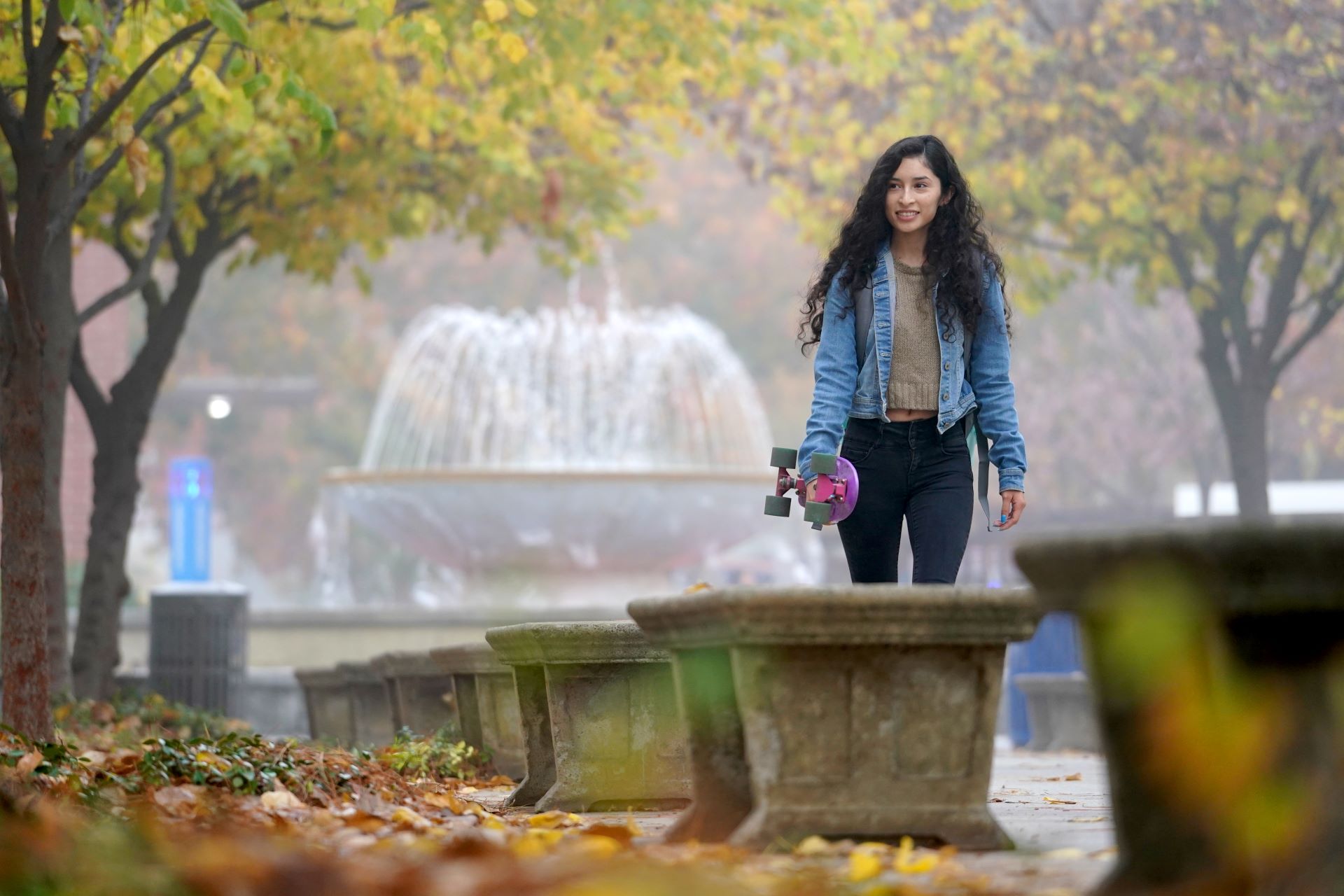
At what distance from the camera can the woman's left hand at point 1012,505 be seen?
5.81 meters

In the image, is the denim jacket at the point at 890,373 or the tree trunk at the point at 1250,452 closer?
the denim jacket at the point at 890,373

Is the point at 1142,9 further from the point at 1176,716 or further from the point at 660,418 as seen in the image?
the point at 1176,716

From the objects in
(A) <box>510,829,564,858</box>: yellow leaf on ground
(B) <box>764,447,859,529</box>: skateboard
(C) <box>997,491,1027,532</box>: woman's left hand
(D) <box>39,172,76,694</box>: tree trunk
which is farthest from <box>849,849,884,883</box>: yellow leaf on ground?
(D) <box>39,172,76,694</box>: tree trunk

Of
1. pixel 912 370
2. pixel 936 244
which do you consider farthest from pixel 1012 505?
pixel 936 244

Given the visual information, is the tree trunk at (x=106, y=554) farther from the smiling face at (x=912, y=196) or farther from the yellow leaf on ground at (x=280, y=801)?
the smiling face at (x=912, y=196)

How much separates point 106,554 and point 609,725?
8.56 meters

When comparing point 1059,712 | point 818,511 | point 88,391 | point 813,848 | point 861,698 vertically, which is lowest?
point 1059,712

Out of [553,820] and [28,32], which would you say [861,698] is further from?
[28,32]

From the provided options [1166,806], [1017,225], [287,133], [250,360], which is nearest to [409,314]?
[250,360]

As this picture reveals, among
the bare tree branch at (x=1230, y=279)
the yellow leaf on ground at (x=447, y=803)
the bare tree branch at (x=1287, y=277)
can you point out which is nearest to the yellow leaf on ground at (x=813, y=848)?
the yellow leaf on ground at (x=447, y=803)

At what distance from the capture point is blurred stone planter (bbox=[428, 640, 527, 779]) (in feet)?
28.7

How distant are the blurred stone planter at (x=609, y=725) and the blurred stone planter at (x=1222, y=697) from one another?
10.5ft

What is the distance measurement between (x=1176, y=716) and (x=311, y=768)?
4093 millimetres

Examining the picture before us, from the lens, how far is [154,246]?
12.1 meters
